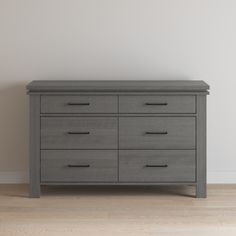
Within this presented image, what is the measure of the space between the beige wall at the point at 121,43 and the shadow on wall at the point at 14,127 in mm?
10

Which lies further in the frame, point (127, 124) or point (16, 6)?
point (16, 6)

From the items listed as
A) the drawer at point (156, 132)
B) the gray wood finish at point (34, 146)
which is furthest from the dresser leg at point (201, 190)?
the gray wood finish at point (34, 146)

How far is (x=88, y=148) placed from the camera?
16.3ft

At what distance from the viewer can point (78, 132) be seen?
4.95 metres

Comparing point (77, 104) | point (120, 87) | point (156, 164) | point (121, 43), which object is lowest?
point (156, 164)

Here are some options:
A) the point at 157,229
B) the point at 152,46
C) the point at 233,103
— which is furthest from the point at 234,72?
the point at 157,229

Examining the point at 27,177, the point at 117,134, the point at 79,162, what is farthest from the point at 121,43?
the point at 27,177

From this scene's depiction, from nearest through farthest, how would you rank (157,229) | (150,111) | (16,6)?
(157,229) < (150,111) < (16,6)

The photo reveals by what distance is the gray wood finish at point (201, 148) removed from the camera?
491 cm

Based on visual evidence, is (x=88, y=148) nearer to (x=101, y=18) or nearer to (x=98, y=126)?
(x=98, y=126)

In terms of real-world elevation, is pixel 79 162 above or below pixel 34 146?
below

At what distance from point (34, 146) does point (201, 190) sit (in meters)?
1.18

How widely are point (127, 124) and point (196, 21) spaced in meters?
0.96

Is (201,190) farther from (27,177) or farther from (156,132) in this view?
(27,177)
